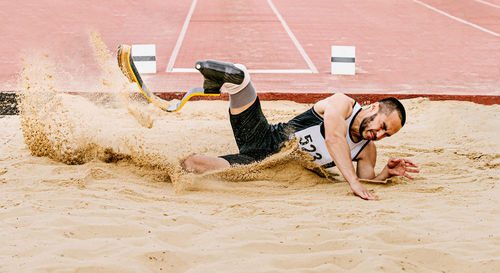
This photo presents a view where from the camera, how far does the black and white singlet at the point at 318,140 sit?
13.1 ft

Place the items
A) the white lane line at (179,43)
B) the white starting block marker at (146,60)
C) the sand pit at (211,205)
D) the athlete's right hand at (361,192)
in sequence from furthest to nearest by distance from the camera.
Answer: the white lane line at (179,43) → the white starting block marker at (146,60) → the athlete's right hand at (361,192) → the sand pit at (211,205)

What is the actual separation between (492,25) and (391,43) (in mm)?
3824

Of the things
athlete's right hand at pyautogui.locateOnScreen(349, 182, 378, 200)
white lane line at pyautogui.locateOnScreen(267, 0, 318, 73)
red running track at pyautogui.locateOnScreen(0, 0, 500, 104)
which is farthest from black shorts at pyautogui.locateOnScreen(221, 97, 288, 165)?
white lane line at pyautogui.locateOnScreen(267, 0, 318, 73)

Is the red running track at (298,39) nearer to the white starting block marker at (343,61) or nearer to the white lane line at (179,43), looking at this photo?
the white lane line at (179,43)

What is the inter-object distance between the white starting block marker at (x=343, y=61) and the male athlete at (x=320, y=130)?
463cm

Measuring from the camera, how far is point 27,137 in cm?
443

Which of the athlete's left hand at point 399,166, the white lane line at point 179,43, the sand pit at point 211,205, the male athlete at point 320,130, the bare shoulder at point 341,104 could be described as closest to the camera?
the sand pit at point 211,205

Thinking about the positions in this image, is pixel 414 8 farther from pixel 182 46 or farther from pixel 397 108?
pixel 397 108

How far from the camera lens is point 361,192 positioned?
3.61 m

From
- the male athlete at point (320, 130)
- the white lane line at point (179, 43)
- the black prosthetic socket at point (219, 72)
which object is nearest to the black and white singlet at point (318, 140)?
the male athlete at point (320, 130)

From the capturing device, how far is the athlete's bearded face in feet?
12.0

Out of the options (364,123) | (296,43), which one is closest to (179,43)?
(296,43)

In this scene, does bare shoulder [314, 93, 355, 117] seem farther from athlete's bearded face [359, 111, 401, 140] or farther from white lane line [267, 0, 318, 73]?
white lane line [267, 0, 318, 73]

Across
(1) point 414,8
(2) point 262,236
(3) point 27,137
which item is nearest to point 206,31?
(1) point 414,8
